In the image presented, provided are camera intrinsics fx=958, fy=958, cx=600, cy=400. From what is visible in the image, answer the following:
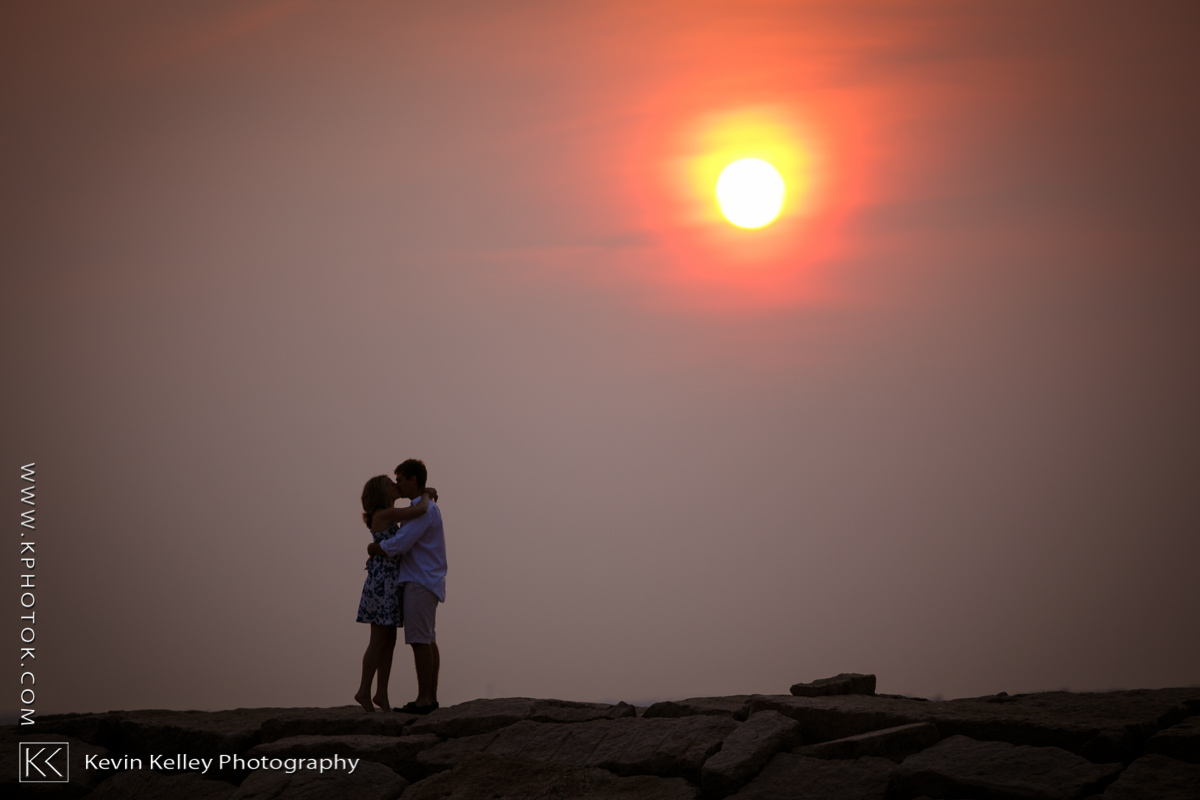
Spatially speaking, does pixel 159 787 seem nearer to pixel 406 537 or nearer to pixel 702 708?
pixel 406 537

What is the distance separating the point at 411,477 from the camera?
9797 millimetres

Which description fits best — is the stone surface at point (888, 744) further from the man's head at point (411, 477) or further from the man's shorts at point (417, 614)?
the man's head at point (411, 477)

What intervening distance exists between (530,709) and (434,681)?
1259 mm

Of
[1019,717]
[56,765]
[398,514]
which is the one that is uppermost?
[398,514]

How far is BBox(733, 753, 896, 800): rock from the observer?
21.2ft

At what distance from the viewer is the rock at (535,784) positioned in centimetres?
689

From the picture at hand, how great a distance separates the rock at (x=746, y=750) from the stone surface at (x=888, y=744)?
0.30 metres

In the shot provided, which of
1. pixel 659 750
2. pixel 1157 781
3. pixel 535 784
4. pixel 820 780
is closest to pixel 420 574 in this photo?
pixel 535 784

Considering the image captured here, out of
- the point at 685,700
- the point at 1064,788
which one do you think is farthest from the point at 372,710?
the point at 1064,788

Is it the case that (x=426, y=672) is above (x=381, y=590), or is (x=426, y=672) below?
below

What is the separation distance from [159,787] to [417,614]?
8.90ft

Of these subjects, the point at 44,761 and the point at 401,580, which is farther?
the point at 401,580

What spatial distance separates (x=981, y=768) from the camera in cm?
640

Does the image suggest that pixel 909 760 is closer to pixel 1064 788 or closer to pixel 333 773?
pixel 1064 788
